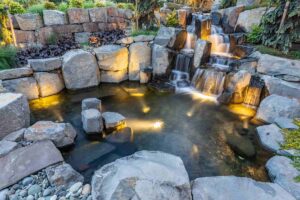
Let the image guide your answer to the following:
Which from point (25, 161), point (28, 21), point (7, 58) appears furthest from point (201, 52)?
point (28, 21)

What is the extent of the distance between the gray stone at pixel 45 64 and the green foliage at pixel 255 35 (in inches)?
253

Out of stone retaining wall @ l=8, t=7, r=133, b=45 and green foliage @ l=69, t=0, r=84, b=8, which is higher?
green foliage @ l=69, t=0, r=84, b=8

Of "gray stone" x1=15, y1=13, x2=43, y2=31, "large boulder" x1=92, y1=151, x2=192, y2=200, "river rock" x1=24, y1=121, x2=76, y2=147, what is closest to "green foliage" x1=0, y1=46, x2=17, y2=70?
"gray stone" x1=15, y1=13, x2=43, y2=31

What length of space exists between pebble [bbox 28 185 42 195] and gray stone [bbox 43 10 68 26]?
660 cm

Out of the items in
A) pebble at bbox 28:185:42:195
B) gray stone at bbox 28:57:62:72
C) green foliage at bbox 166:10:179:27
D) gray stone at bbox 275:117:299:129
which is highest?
green foliage at bbox 166:10:179:27

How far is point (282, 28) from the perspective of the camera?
595cm

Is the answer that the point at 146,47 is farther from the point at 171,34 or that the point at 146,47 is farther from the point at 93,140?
the point at 93,140

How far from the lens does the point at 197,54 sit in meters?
7.02

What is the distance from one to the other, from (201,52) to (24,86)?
18.3 feet

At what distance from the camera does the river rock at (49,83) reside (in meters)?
6.17

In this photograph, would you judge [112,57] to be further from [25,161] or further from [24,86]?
[25,161]

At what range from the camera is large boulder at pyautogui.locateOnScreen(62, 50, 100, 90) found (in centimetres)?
653

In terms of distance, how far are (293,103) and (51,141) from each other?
17.7 feet

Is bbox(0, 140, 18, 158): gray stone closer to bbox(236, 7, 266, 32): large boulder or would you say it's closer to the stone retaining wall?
the stone retaining wall
